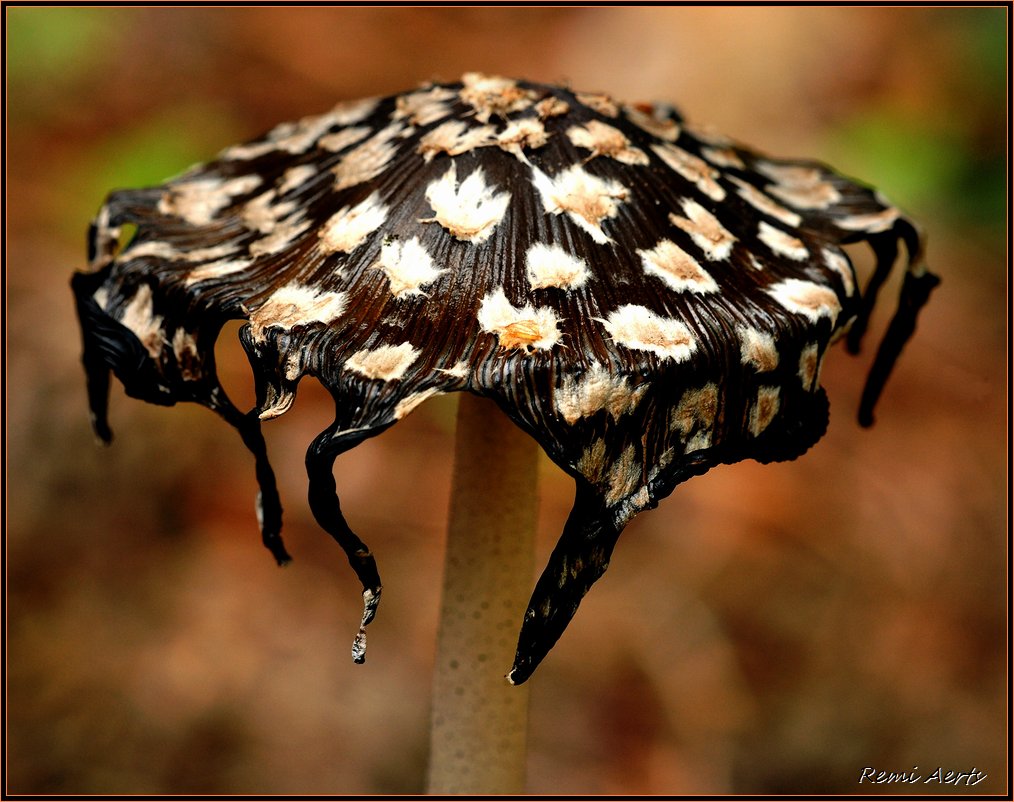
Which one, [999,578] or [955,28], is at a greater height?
[955,28]

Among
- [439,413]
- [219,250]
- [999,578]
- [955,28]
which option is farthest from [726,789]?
[955,28]

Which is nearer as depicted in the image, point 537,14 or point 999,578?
point 999,578

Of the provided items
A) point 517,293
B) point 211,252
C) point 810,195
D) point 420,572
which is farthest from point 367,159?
point 420,572

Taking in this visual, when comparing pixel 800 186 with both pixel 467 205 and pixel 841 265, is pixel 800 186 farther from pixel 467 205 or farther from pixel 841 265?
pixel 467 205

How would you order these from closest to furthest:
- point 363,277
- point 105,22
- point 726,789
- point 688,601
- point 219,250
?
point 363,277
point 219,250
point 726,789
point 688,601
point 105,22

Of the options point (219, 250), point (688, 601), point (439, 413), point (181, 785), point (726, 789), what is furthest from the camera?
point (439, 413)

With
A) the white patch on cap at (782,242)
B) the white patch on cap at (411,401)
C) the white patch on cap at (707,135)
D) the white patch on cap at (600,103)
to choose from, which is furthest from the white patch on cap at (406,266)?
the white patch on cap at (707,135)

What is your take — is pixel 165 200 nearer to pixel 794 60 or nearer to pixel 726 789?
pixel 726 789

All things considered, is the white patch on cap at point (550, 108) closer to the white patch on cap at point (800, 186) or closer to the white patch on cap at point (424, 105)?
the white patch on cap at point (424, 105)
